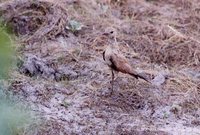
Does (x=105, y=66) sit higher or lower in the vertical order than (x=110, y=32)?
lower

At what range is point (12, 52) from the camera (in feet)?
3.30

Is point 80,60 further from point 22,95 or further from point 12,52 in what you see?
point 12,52

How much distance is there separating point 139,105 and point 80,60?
71 cm

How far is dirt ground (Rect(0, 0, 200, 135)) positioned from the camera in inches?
109

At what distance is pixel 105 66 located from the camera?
3.38 m

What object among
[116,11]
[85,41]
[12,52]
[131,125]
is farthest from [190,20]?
[12,52]

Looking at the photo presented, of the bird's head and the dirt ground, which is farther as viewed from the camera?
the bird's head

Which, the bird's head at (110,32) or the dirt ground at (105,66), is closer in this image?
the dirt ground at (105,66)

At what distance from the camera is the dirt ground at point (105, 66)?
109 inches

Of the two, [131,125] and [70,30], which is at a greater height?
[70,30]

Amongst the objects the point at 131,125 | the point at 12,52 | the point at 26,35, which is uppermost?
the point at 12,52

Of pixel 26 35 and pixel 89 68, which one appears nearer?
pixel 89 68

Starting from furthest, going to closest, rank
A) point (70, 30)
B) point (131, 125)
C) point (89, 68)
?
point (70, 30) → point (89, 68) → point (131, 125)

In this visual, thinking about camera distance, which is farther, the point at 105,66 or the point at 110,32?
the point at 110,32
